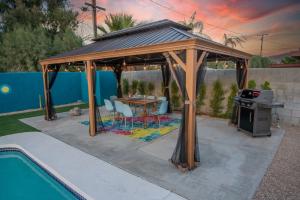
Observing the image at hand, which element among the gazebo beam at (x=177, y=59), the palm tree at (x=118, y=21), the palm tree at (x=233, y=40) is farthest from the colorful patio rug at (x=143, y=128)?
the palm tree at (x=233, y=40)

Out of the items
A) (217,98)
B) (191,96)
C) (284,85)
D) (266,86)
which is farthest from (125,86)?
(191,96)

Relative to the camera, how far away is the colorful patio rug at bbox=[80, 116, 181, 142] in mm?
5334

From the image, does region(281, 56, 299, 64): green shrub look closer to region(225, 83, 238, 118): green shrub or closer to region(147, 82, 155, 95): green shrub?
region(225, 83, 238, 118): green shrub

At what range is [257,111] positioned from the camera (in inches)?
190

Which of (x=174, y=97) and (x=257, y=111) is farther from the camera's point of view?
(x=174, y=97)

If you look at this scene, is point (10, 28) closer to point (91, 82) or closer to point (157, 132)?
point (91, 82)

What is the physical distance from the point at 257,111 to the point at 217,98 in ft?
8.35

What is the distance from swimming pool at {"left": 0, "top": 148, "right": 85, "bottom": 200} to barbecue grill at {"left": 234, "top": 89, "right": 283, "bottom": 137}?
4585mm

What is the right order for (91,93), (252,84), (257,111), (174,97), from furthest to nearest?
(174,97) < (252,84) < (91,93) < (257,111)

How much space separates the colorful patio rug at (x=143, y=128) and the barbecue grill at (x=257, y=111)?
215cm

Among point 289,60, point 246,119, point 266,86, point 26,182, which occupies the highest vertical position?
point 289,60

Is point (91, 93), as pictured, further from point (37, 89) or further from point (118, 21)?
point (118, 21)

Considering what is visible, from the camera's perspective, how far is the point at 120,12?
12750mm

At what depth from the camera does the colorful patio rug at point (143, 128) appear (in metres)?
5.33
